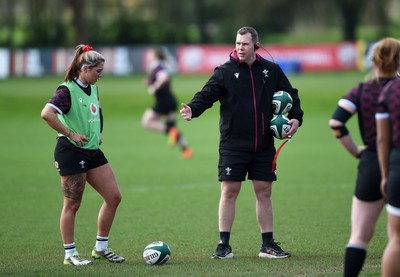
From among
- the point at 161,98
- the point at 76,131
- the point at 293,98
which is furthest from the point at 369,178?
the point at 161,98

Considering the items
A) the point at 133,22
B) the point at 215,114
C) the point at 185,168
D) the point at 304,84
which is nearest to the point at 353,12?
the point at 133,22

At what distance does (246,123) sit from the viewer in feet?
28.6

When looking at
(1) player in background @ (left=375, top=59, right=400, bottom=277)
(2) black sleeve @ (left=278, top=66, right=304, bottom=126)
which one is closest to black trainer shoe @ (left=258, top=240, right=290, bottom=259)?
(2) black sleeve @ (left=278, top=66, right=304, bottom=126)

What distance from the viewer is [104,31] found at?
5741 cm

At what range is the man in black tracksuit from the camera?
28.5 ft

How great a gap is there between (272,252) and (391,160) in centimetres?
276

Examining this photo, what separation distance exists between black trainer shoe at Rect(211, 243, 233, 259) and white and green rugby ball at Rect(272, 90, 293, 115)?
→ 4.77ft

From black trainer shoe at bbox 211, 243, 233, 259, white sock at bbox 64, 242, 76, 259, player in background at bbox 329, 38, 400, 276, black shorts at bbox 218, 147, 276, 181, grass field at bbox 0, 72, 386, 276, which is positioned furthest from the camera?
black shorts at bbox 218, 147, 276, 181

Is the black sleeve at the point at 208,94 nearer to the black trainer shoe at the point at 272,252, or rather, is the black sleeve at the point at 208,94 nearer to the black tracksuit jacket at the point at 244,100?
the black tracksuit jacket at the point at 244,100

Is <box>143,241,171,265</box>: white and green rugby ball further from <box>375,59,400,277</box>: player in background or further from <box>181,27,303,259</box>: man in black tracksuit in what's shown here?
<box>375,59,400,277</box>: player in background

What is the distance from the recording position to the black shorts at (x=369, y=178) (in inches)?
253

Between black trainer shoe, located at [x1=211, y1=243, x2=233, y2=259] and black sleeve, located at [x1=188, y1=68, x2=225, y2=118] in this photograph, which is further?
black sleeve, located at [x1=188, y1=68, x2=225, y2=118]

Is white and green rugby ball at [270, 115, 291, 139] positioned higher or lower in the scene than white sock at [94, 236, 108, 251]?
higher

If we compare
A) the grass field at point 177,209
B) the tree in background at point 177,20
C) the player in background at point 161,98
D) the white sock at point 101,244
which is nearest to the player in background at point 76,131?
the white sock at point 101,244
